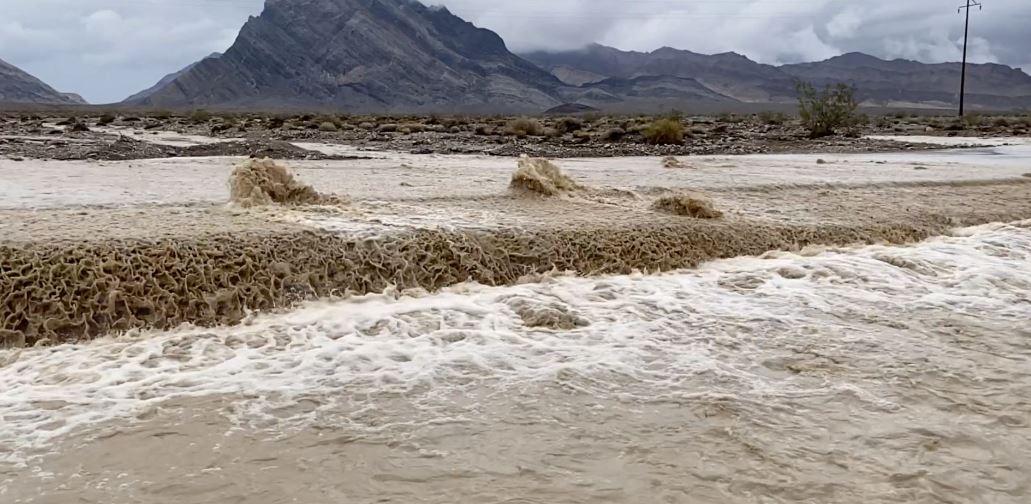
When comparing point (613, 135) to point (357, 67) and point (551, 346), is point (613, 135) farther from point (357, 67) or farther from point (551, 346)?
point (357, 67)

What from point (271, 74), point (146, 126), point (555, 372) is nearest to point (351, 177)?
point (555, 372)

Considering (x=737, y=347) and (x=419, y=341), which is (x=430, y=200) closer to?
(x=419, y=341)

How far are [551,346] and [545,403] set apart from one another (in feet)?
3.26

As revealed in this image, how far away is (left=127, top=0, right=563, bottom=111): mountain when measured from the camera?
108375 millimetres

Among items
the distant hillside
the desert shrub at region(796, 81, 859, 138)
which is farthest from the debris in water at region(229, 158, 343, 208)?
the distant hillside

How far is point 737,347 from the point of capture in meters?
5.38

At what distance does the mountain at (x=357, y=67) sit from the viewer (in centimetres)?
10838

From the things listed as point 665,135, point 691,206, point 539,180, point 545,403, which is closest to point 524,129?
point 665,135

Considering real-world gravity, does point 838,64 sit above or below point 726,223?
above

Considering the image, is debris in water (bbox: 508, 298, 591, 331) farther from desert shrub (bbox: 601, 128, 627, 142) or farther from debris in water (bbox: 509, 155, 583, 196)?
desert shrub (bbox: 601, 128, 627, 142)

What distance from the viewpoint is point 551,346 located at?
5379 mm

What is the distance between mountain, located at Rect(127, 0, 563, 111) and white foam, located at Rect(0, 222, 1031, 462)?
94.4 meters

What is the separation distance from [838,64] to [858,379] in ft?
542

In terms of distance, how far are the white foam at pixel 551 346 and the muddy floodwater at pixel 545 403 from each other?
2cm
